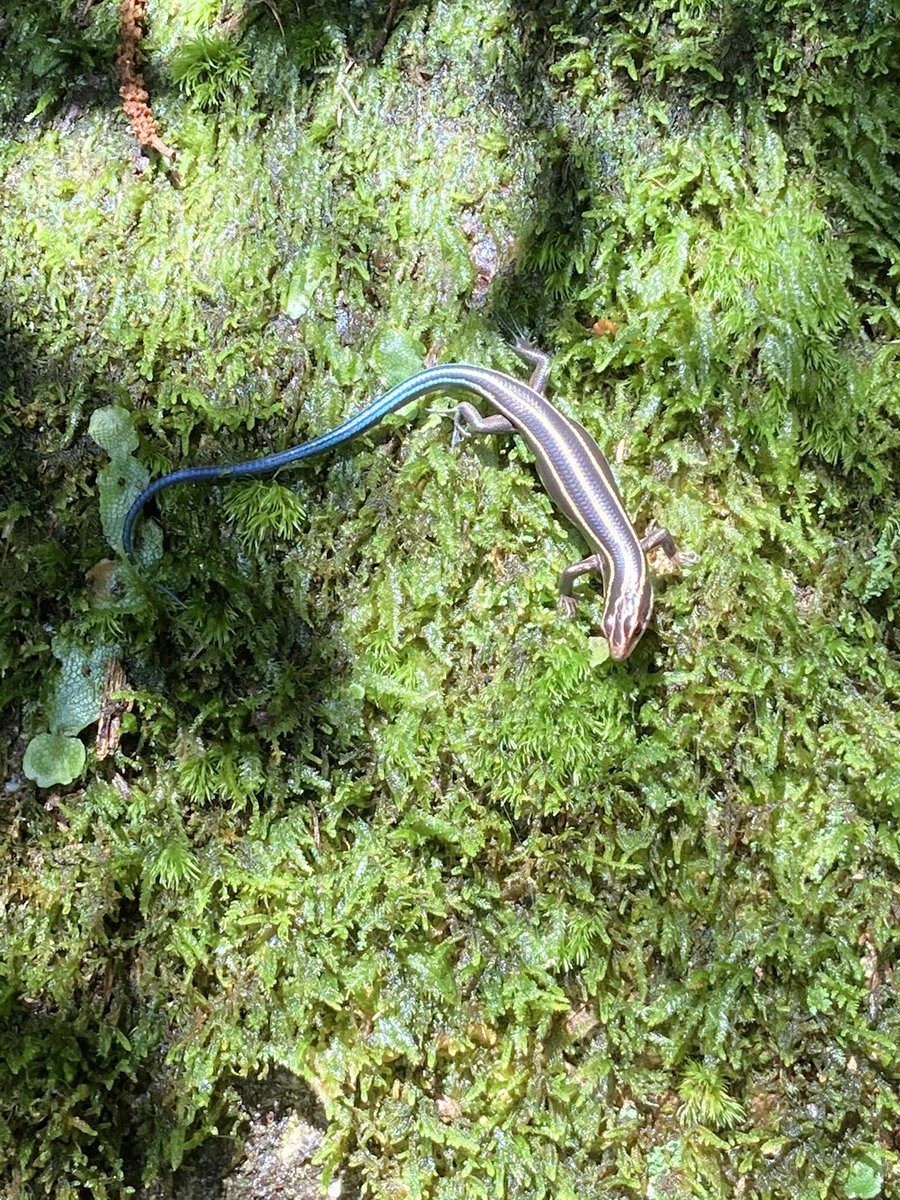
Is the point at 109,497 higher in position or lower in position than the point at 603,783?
higher

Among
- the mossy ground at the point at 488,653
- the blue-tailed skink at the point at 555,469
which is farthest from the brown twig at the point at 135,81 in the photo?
the blue-tailed skink at the point at 555,469

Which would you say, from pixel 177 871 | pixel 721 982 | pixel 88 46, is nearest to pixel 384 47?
pixel 88 46

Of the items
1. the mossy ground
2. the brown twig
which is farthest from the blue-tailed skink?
the brown twig

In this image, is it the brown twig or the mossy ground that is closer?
the mossy ground

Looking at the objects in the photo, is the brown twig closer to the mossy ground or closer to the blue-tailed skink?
the mossy ground

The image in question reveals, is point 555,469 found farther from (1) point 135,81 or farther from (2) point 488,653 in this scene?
(1) point 135,81

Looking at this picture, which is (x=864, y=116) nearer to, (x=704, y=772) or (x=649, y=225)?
(x=649, y=225)
